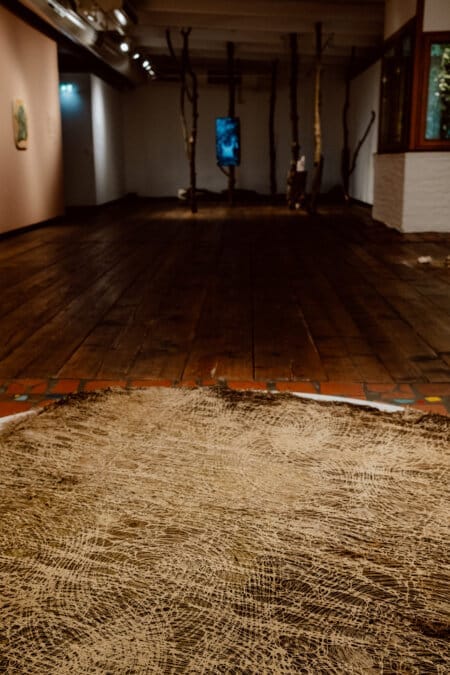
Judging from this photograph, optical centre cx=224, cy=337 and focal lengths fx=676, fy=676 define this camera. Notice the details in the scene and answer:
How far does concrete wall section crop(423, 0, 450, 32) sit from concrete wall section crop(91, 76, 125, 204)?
7020 millimetres

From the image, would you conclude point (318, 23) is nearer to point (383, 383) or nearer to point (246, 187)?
point (246, 187)

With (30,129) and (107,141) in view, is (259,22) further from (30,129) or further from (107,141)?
(107,141)

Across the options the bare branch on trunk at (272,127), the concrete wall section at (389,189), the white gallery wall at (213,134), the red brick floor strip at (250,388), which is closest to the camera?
the red brick floor strip at (250,388)

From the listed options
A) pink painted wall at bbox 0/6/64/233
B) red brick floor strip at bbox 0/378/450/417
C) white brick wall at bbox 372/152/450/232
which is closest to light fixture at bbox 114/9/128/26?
pink painted wall at bbox 0/6/64/233

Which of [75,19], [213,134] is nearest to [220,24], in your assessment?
[75,19]

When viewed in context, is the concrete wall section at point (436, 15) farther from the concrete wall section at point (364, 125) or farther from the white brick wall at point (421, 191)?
the concrete wall section at point (364, 125)

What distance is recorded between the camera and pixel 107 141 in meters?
14.3

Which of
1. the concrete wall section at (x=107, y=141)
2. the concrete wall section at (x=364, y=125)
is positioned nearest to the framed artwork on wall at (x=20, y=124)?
the concrete wall section at (x=107, y=141)

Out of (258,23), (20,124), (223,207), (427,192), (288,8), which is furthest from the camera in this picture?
(223,207)

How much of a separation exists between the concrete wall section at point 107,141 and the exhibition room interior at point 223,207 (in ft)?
0.30

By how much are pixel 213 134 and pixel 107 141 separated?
346 cm

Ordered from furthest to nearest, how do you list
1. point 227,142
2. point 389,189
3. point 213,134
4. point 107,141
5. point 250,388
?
point 213,134, point 227,142, point 107,141, point 389,189, point 250,388

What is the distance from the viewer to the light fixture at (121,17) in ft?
29.2

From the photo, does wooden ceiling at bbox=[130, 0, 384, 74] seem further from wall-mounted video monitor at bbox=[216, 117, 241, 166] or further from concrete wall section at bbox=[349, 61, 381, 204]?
wall-mounted video monitor at bbox=[216, 117, 241, 166]
